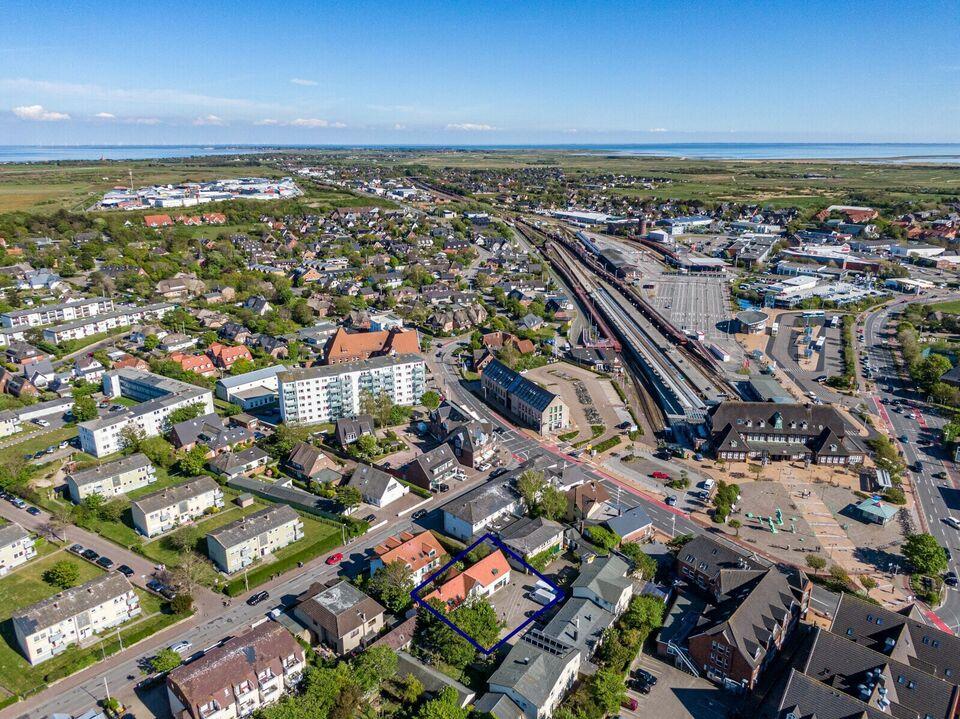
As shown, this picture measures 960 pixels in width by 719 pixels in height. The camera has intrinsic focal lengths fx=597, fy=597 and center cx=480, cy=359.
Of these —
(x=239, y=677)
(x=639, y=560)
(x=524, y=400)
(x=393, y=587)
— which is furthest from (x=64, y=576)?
(x=524, y=400)

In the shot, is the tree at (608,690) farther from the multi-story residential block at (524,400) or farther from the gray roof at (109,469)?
the gray roof at (109,469)

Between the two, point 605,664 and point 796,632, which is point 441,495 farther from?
point 796,632

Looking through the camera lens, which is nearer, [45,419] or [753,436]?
[753,436]

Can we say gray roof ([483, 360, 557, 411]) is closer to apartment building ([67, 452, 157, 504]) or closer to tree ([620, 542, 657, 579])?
tree ([620, 542, 657, 579])

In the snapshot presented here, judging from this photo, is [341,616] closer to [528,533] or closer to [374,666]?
[374,666]

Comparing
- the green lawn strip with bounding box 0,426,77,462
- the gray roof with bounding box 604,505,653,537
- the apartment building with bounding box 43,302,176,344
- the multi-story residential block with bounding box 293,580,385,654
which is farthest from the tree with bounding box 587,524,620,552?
the apartment building with bounding box 43,302,176,344

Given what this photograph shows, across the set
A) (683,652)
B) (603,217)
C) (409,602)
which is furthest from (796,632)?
(603,217)
